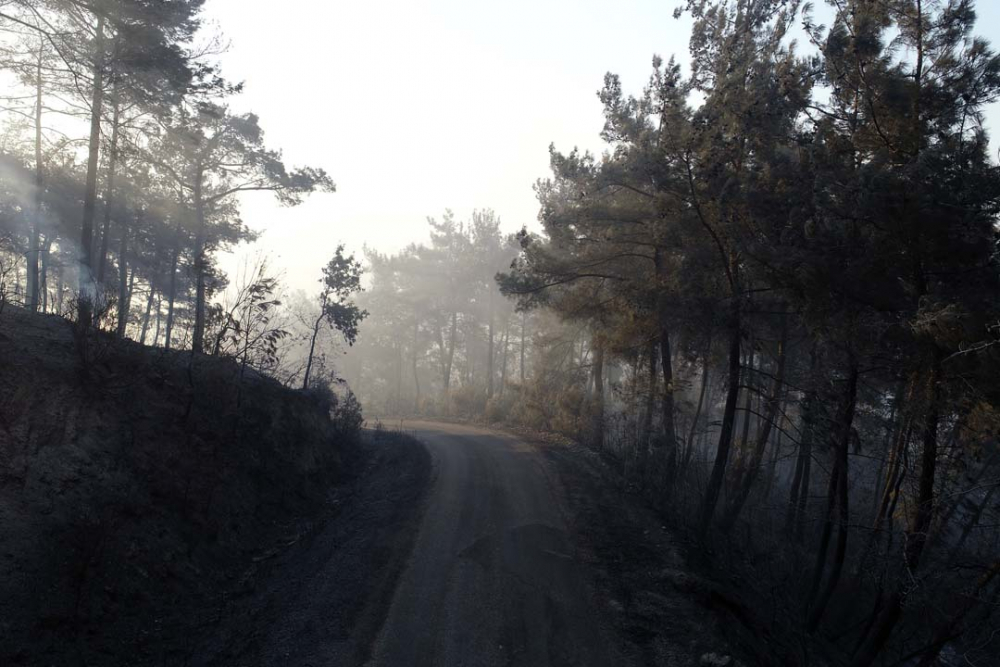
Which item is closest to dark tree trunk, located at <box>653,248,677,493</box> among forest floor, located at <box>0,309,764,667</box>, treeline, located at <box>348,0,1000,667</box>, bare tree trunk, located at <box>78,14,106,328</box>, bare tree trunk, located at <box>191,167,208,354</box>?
treeline, located at <box>348,0,1000,667</box>

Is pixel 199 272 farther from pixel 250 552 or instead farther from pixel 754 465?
pixel 754 465

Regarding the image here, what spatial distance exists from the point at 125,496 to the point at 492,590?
4969mm

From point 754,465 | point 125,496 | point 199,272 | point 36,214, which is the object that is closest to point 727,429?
point 754,465

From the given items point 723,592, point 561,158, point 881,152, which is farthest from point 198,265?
point 881,152

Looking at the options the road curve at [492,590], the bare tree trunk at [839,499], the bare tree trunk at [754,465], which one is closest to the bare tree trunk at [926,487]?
the bare tree trunk at [839,499]

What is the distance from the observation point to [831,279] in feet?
34.3

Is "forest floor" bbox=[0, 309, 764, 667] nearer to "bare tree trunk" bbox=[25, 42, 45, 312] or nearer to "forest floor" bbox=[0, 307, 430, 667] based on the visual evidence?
"forest floor" bbox=[0, 307, 430, 667]

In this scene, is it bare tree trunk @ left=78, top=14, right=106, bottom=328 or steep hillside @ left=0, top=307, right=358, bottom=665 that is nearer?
steep hillside @ left=0, top=307, right=358, bottom=665

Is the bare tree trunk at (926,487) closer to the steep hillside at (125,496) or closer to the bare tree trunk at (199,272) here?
the steep hillside at (125,496)

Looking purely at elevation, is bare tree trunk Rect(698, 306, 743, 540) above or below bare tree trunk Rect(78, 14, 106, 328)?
below

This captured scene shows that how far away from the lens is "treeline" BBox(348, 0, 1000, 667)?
353 inches

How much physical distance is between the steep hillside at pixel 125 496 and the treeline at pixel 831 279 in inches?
289

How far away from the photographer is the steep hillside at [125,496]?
257 inches

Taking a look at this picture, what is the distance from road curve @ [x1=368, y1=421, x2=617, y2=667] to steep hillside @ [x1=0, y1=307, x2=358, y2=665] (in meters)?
2.25
